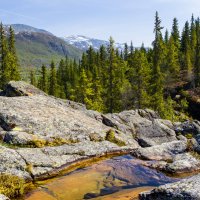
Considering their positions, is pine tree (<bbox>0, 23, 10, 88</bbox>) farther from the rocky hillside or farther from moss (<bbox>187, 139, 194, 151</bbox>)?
moss (<bbox>187, 139, 194, 151</bbox>)

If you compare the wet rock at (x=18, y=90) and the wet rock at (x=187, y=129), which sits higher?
the wet rock at (x=18, y=90)

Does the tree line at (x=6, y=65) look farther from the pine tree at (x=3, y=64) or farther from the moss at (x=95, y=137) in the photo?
the moss at (x=95, y=137)

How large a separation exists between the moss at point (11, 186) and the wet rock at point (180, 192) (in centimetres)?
650

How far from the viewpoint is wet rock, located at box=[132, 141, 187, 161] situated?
72.2ft

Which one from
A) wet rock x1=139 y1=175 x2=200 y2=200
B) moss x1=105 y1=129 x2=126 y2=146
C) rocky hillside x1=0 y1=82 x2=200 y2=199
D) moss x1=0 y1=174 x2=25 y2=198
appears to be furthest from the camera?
moss x1=105 y1=129 x2=126 y2=146

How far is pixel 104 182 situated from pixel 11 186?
4.88m

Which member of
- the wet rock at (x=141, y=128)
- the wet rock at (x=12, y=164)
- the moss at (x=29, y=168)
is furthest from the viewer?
the wet rock at (x=141, y=128)

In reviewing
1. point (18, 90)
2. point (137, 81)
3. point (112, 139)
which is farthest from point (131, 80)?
point (112, 139)

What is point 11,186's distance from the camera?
15406 mm

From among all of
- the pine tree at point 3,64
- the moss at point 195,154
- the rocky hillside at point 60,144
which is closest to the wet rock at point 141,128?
the rocky hillside at point 60,144

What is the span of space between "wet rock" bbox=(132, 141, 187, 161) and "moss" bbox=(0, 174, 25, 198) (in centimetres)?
920

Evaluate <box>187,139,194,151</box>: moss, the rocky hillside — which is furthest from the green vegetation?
<box>187,139,194,151</box>: moss

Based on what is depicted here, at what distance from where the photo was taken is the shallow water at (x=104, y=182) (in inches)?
601

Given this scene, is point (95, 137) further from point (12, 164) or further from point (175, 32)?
point (175, 32)
